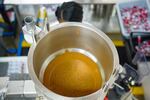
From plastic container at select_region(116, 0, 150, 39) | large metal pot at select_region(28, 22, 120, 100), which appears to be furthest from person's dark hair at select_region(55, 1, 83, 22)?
plastic container at select_region(116, 0, 150, 39)

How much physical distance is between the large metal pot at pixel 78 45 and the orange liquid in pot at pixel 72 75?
0.10 ft

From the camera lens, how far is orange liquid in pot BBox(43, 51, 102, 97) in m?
0.63

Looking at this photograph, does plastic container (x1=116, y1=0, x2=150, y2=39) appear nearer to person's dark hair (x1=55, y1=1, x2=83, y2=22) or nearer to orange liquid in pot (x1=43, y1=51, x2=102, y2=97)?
person's dark hair (x1=55, y1=1, x2=83, y2=22)

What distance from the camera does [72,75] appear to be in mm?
654

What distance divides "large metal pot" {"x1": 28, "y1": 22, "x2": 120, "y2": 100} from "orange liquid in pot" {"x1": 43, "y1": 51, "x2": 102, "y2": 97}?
3 cm

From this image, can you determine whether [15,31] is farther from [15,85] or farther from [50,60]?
[50,60]

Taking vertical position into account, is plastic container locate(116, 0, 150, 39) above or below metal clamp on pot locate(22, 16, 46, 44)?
below

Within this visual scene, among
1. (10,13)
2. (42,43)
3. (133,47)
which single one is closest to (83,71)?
(42,43)

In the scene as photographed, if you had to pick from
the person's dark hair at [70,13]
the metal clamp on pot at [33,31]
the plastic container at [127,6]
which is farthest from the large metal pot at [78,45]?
the plastic container at [127,6]

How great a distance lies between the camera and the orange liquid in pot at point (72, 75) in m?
0.63

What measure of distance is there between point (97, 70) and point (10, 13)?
1.50 meters

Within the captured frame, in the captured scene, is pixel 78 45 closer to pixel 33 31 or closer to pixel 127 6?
pixel 33 31

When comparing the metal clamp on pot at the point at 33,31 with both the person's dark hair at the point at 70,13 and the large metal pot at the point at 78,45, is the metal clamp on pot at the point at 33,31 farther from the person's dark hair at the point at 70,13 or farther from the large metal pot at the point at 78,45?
the person's dark hair at the point at 70,13

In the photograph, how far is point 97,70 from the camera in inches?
26.8
